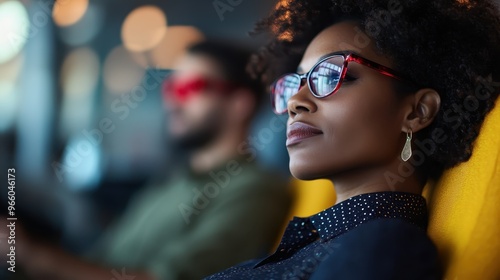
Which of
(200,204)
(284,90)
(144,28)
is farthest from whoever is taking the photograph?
(144,28)

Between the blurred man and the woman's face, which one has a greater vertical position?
the blurred man

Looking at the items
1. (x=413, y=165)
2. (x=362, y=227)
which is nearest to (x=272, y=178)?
(x=413, y=165)

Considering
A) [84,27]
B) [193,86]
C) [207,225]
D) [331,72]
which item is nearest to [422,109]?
[331,72]

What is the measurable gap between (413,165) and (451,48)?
0.22 metres

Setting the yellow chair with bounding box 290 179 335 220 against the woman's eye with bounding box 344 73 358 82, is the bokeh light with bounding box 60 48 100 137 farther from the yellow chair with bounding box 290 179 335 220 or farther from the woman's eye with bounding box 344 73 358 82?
the woman's eye with bounding box 344 73 358 82

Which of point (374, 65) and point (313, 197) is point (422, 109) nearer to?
point (374, 65)

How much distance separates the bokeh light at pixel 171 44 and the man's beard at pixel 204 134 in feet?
2.16

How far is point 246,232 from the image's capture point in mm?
1913

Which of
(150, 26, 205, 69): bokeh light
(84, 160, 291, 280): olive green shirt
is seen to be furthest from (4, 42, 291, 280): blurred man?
(150, 26, 205, 69): bokeh light

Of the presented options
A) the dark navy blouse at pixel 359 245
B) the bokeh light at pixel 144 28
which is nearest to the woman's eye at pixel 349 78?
the dark navy blouse at pixel 359 245

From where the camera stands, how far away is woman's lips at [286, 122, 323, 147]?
1.25 meters

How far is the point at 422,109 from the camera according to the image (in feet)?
4.13

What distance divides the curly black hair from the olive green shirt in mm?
723

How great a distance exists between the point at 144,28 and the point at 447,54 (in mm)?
2232
